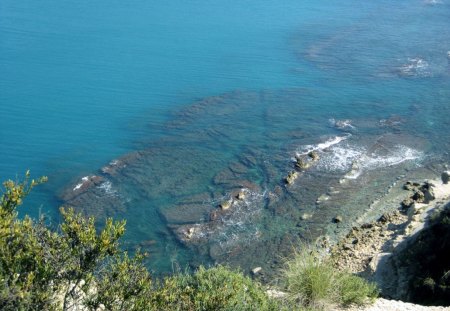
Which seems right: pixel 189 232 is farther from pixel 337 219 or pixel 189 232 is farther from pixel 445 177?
pixel 445 177

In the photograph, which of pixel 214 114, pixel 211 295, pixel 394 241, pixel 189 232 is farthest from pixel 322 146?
pixel 211 295

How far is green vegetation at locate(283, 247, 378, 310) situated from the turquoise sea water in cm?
966

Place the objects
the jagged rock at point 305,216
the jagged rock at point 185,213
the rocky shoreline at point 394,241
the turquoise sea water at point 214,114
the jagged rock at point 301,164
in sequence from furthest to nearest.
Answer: the jagged rock at point 301,164
the turquoise sea water at point 214,114
the jagged rock at point 305,216
the jagged rock at point 185,213
the rocky shoreline at point 394,241

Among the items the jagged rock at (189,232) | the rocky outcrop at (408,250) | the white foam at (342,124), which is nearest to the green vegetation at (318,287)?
the rocky outcrop at (408,250)

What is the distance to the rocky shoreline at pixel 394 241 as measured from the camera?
24.1m

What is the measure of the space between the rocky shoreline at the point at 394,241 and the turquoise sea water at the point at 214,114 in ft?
6.73

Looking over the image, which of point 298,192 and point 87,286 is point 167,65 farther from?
point 87,286

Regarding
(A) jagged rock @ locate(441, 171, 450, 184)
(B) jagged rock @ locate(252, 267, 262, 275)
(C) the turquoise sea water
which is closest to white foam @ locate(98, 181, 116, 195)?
(C) the turquoise sea water

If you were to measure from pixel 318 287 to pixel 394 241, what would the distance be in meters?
11.4

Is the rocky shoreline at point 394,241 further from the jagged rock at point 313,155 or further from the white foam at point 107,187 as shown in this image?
the white foam at point 107,187

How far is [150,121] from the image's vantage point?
41.9 m

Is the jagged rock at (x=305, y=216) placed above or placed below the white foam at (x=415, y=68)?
below

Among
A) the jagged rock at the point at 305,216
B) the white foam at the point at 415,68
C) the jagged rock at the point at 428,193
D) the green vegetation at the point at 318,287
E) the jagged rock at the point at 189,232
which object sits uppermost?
the white foam at the point at 415,68

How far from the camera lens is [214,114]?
42.9m
